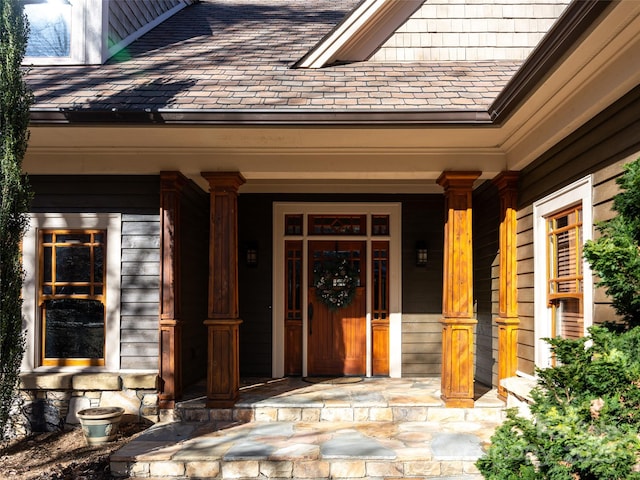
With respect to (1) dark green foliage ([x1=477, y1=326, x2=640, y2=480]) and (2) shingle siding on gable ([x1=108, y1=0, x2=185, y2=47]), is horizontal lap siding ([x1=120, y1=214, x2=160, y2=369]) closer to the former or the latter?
(2) shingle siding on gable ([x1=108, y1=0, x2=185, y2=47])

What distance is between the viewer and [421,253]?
7285mm

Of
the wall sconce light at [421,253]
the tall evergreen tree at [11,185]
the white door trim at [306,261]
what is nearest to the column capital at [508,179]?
the wall sconce light at [421,253]

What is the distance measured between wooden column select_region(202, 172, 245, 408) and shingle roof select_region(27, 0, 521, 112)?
85 centimetres

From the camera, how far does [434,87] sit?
5258 mm

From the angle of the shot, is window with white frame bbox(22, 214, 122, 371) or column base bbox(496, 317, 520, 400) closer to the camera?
column base bbox(496, 317, 520, 400)

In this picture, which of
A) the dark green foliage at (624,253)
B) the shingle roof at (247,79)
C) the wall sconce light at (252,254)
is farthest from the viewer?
the wall sconce light at (252,254)

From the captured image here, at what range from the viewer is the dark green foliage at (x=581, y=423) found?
2.30 metres

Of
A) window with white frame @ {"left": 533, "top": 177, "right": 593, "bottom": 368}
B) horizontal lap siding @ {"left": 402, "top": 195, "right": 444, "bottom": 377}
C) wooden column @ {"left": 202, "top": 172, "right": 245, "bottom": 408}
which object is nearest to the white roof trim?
wooden column @ {"left": 202, "top": 172, "right": 245, "bottom": 408}

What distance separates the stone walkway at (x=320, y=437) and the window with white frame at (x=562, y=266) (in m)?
1.04

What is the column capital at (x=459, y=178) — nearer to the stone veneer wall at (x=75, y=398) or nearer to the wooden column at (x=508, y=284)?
the wooden column at (x=508, y=284)

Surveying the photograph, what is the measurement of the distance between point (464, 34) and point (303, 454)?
4.43m

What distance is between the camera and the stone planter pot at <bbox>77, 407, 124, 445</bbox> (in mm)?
5086

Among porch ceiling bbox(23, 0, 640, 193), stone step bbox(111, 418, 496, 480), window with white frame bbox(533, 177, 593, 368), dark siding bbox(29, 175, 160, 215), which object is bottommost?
stone step bbox(111, 418, 496, 480)

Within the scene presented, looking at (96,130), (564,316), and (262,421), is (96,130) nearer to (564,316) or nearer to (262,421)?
(262,421)
